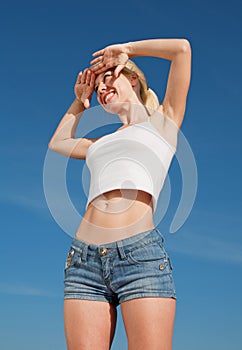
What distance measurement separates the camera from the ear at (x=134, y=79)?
15.0 feet

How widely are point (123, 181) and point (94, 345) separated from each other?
1274mm

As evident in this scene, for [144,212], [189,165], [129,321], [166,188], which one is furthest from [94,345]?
[189,165]

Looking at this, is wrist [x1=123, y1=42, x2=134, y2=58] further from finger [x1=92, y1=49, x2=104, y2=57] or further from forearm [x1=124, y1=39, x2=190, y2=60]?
finger [x1=92, y1=49, x2=104, y2=57]

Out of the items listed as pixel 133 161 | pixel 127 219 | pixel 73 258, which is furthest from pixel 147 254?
pixel 133 161

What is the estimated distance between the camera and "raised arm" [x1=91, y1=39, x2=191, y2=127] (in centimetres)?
410

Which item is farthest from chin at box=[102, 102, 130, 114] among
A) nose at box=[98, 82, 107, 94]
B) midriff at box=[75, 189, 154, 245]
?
midriff at box=[75, 189, 154, 245]

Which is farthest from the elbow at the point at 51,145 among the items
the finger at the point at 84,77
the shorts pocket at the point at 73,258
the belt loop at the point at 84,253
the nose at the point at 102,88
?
the belt loop at the point at 84,253

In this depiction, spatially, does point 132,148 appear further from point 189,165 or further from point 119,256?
point 119,256

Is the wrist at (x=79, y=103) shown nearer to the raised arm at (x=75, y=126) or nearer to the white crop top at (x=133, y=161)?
the raised arm at (x=75, y=126)

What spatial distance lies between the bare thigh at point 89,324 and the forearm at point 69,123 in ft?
5.98

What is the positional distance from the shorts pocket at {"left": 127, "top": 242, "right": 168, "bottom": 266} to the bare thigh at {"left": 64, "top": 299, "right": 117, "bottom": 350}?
447mm

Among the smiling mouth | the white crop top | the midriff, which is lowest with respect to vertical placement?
the midriff

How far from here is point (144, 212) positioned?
12.7 ft

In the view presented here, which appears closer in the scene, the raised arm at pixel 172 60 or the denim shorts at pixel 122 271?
the denim shorts at pixel 122 271
